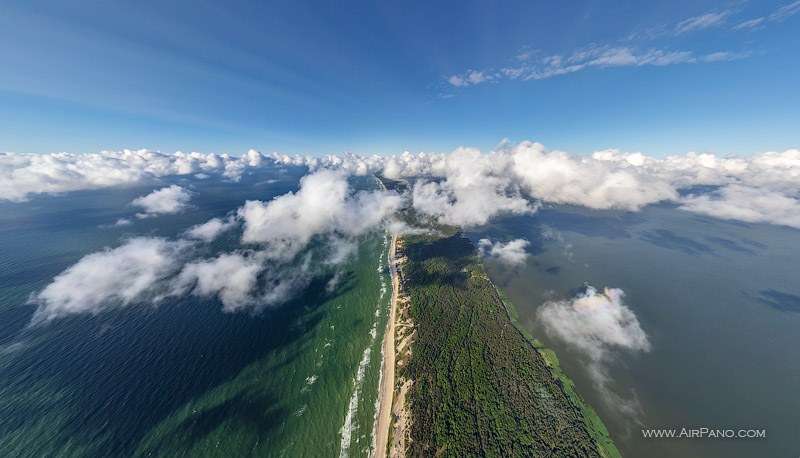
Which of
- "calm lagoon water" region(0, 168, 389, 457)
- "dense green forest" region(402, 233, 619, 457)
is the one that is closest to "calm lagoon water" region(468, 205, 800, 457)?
"dense green forest" region(402, 233, 619, 457)

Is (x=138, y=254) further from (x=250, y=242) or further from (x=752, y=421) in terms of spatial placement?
(x=752, y=421)

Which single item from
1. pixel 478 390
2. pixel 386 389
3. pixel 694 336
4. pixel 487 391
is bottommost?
pixel 386 389

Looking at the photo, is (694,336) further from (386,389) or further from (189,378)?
(189,378)

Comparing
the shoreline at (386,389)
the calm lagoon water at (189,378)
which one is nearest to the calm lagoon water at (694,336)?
the shoreline at (386,389)

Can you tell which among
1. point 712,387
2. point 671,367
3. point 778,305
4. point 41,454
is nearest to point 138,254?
point 41,454

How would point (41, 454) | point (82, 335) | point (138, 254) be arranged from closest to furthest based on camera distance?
point (41, 454), point (82, 335), point (138, 254)

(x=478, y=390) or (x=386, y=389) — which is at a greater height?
(x=478, y=390)

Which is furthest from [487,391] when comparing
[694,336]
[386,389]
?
[694,336]
